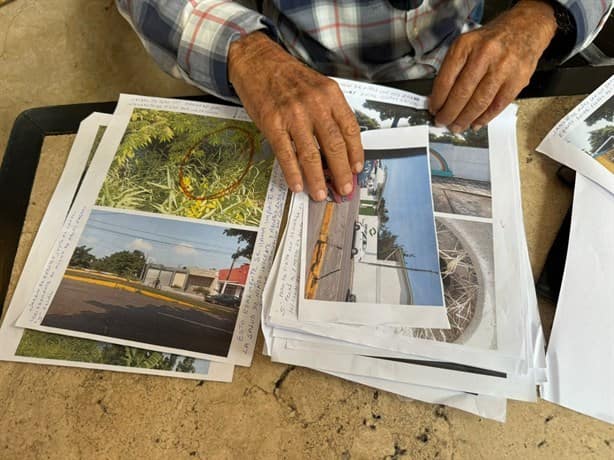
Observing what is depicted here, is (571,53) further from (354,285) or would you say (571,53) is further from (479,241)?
(354,285)

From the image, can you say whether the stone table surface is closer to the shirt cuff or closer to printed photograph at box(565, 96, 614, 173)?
printed photograph at box(565, 96, 614, 173)

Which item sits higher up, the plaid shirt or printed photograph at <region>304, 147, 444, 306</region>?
the plaid shirt

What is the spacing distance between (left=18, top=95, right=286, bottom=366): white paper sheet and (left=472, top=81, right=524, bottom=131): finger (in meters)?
0.26

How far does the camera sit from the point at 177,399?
43 centimetres

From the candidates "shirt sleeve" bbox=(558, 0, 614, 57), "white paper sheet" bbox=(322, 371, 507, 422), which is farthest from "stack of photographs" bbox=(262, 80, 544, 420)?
"shirt sleeve" bbox=(558, 0, 614, 57)

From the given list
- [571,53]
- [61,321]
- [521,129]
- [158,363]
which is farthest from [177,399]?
[571,53]

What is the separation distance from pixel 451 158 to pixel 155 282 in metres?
0.37

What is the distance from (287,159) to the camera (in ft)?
1.75

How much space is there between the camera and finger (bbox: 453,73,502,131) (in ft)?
1.81

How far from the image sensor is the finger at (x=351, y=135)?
542 millimetres

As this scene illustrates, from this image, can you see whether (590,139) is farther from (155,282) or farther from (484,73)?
(155,282)

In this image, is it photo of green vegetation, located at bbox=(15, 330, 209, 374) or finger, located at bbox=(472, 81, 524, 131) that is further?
finger, located at bbox=(472, 81, 524, 131)

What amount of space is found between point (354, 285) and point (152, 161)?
1.00 ft

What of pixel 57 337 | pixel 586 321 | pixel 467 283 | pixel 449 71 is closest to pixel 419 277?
pixel 467 283
